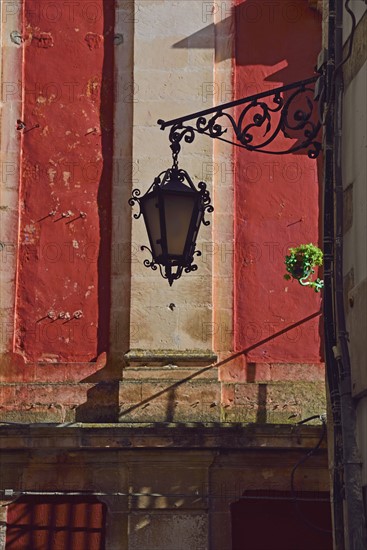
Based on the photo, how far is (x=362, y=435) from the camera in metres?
6.92

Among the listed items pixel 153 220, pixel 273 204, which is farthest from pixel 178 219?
pixel 273 204

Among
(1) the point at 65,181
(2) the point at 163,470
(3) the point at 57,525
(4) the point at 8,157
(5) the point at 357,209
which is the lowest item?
(3) the point at 57,525

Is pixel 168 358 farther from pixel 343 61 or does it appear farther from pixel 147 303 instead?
pixel 343 61

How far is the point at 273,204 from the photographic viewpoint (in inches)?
505

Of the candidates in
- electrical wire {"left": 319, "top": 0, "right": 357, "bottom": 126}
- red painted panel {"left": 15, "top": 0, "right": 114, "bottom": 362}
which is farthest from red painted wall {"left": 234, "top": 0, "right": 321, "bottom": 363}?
electrical wire {"left": 319, "top": 0, "right": 357, "bottom": 126}

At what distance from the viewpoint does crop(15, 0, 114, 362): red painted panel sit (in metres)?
12.6

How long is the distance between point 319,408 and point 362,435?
5.23m

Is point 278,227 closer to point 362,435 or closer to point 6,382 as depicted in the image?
point 6,382

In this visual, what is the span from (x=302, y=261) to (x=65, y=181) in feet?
8.68

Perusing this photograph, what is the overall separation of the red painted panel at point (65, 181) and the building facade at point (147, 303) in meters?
0.02

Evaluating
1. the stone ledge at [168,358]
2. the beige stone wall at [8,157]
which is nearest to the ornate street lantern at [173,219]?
the stone ledge at [168,358]

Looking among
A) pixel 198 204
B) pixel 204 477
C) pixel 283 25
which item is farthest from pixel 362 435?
pixel 283 25

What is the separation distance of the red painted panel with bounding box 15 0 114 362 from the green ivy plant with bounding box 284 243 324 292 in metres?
1.91

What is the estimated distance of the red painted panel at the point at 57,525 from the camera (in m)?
11.8
